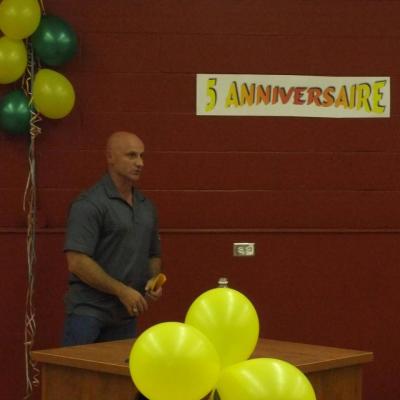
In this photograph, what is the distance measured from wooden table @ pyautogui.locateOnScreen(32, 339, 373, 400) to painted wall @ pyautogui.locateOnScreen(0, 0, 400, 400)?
2000 mm

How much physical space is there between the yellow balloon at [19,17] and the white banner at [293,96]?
97 cm

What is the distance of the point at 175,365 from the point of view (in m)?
2.24

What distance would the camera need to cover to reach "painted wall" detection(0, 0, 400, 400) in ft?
17.4

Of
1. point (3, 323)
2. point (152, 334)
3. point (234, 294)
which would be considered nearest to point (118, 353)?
point (234, 294)

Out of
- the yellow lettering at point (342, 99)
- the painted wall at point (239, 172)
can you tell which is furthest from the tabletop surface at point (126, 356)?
the yellow lettering at point (342, 99)

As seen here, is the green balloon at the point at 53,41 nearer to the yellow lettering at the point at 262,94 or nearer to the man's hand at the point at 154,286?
the yellow lettering at the point at 262,94

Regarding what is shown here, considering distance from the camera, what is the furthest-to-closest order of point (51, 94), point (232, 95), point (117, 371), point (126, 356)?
point (232, 95) → point (51, 94) → point (126, 356) → point (117, 371)

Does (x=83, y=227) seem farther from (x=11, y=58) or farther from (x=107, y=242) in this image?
(x=11, y=58)

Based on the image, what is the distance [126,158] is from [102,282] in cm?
59

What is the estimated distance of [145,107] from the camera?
17.7 feet

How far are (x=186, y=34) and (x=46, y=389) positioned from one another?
2615 mm

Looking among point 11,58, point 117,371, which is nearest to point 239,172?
point 11,58

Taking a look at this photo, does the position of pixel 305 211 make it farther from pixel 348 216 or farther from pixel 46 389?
pixel 46 389

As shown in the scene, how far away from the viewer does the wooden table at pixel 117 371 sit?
308cm
